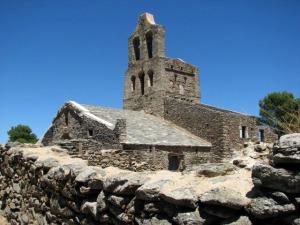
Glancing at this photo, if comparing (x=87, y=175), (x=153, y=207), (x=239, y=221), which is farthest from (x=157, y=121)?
(x=239, y=221)

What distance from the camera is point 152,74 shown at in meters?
28.0

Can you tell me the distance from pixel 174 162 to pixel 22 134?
2550 centimetres

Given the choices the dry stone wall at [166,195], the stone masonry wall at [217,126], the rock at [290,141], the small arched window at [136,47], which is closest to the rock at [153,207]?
the dry stone wall at [166,195]

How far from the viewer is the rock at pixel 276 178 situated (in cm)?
335

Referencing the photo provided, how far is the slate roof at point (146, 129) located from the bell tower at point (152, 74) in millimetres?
2523

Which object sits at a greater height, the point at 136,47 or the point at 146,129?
the point at 136,47

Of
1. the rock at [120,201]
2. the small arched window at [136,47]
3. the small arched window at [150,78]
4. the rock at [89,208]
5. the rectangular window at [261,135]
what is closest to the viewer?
the rock at [120,201]

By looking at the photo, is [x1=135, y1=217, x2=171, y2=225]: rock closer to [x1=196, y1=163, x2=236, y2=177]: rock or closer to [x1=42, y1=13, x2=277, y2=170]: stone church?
[x1=196, y1=163, x2=236, y2=177]: rock

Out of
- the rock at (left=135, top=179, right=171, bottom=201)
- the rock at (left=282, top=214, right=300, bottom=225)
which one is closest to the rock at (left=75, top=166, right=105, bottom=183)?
the rock at (left=135, top=179, right=171, bottom=201)

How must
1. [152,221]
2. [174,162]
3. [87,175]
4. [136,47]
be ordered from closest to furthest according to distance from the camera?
[152,221]
[87,175]
[174,162]
[136,47]

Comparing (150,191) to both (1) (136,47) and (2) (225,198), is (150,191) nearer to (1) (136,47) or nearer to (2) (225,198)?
(2) (225,198)

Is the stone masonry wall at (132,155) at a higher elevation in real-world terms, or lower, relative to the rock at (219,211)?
higher

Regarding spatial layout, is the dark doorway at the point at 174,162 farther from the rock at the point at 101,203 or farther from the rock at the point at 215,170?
the rock at the point at 215,170

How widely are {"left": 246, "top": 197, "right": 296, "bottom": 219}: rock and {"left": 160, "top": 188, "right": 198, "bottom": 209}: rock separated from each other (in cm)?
67
